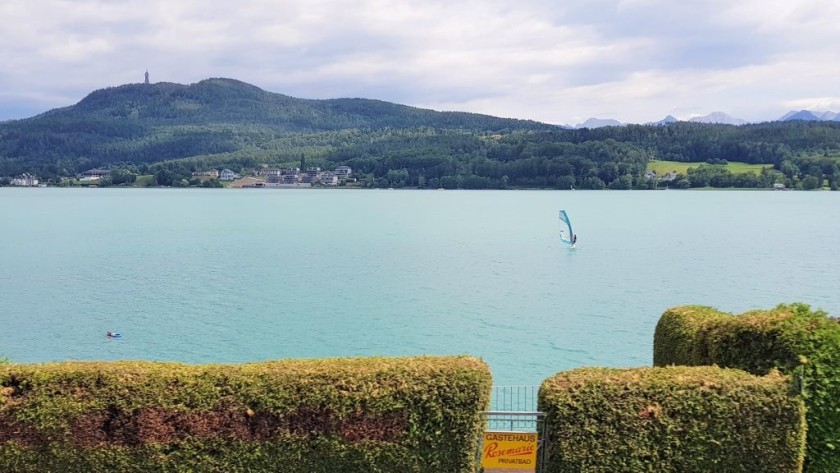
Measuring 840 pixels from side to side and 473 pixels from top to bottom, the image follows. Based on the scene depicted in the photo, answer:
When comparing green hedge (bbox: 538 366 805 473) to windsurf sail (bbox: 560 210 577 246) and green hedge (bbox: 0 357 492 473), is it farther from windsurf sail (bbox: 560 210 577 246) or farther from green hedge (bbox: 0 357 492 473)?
windsurf sail (bbox: 560 210 577 246)

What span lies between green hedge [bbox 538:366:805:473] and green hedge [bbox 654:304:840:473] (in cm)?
37

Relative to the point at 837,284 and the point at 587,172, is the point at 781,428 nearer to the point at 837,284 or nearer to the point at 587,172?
the point at 837,284

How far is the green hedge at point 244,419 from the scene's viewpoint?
9.15 m

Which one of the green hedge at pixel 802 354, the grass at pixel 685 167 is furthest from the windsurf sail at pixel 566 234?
the grass at pixel 685 167

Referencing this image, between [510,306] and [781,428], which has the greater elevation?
[781,428]

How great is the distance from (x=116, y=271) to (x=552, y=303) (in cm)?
3085

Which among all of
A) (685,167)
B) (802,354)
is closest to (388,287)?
(802,354)

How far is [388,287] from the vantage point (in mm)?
41562

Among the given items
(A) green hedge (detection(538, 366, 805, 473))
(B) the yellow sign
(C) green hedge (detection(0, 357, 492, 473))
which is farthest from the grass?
(C) green hedge (detection(0, 357, 492, 473))

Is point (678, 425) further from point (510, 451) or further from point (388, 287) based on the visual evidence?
point (388, 287)

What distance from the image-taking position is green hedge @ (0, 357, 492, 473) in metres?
9.15

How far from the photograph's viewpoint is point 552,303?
3747 centimetres

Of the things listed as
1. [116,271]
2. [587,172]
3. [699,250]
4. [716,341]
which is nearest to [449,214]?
[699,250]

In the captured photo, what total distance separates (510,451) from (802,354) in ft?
13.6
